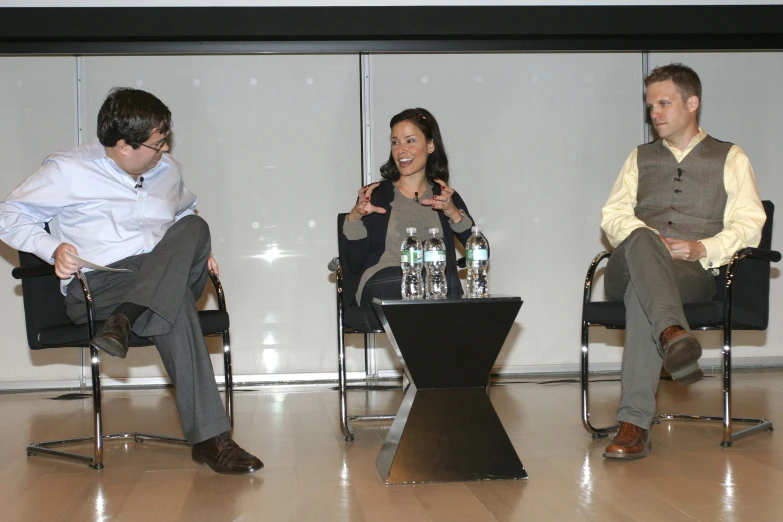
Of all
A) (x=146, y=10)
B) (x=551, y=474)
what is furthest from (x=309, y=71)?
(x=551, y=474)

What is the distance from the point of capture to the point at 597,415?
11.6 feet

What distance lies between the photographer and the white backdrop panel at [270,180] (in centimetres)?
473

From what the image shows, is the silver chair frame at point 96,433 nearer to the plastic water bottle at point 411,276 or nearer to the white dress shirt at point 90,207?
the white dress shirt at point 90,207

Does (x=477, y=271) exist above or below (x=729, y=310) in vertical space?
above

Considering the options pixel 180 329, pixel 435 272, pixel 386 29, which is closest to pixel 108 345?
pixel 180 329

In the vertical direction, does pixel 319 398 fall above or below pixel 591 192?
below

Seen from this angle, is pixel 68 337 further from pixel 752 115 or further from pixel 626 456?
pixel 752 115

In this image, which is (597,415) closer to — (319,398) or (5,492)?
(319,398)

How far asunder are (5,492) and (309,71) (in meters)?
2.99

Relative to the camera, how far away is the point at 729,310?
285cm

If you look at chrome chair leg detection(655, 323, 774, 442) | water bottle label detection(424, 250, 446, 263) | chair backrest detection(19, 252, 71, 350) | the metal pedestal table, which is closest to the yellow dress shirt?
chrome chair leg detection(655, 323, 774, 442)

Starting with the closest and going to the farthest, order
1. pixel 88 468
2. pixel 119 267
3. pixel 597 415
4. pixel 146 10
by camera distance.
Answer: pixel 88 468 < pixel 119 267 < pixel 597 415 < pixel 146 10

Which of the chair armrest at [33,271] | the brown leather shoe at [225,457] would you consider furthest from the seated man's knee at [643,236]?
the chair armrest at [33,271]

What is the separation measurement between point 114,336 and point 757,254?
2.11m
